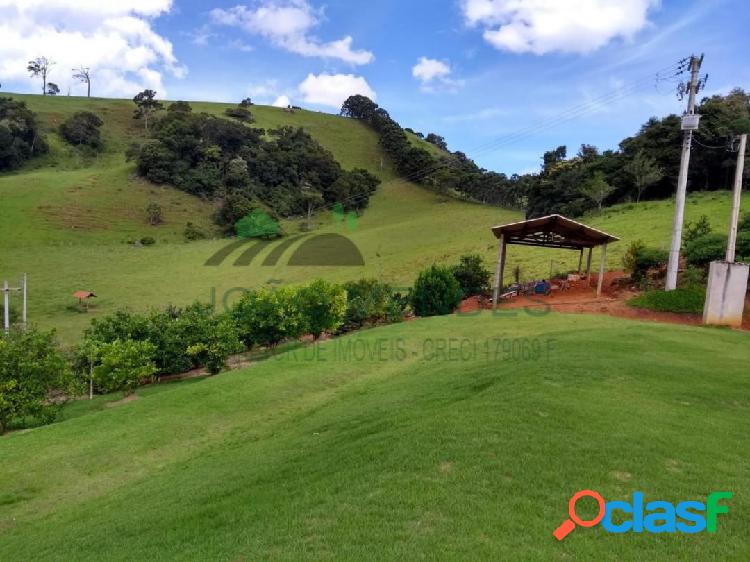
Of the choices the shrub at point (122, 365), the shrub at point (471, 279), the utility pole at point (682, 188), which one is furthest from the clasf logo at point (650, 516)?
the shrub at point (471, 279)

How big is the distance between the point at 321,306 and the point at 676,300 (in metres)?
11.1

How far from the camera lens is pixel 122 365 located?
13492 mm

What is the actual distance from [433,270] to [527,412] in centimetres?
1387

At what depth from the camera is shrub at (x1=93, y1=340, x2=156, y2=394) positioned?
13312 millimetres

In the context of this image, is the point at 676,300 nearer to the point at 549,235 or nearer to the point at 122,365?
the point at 549,235

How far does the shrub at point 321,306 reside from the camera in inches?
671

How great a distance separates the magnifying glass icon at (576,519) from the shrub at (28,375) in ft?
37.8

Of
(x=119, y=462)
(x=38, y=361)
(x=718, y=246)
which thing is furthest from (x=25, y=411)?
(x=718, y=246)

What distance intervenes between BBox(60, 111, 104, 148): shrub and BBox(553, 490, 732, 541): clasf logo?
276ft

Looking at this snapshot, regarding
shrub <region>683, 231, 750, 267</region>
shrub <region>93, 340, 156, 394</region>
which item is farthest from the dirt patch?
shrub <region>683, 231, 750, 267</region>

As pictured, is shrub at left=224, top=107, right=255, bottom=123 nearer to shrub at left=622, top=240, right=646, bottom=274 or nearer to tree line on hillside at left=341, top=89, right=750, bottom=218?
tree line on hillside at left=341, top=89, right=750, bottom=218

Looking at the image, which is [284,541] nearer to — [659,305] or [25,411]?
[25,411]

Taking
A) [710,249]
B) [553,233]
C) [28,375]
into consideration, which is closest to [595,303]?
[553,233]

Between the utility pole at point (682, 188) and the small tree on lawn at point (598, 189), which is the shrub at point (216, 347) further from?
the small tree on lawn at point (598, 189)
